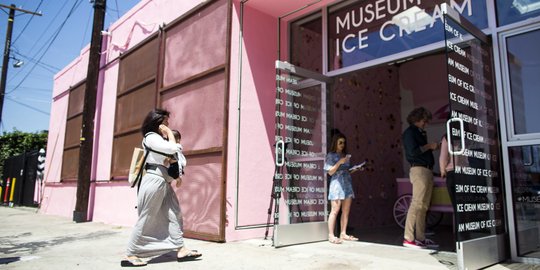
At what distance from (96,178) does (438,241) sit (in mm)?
7506

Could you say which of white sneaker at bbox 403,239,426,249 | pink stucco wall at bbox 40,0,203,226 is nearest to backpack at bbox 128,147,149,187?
white sneaker at bbox 403,239,426,249

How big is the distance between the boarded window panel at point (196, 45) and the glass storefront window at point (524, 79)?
11.5 ft

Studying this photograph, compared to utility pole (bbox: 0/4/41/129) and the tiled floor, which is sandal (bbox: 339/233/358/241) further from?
utility pole (bbox: 0/4/41/129)

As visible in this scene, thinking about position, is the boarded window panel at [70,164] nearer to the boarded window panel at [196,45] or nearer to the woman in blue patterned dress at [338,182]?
the boarded window panel at [196,45]

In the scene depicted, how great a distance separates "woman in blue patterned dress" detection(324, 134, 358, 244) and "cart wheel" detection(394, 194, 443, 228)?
6.04 feet

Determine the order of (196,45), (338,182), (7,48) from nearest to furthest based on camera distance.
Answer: (338,182) → (196,45) → (7,48)

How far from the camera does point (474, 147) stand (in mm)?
3541

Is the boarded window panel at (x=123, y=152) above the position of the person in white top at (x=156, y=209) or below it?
above

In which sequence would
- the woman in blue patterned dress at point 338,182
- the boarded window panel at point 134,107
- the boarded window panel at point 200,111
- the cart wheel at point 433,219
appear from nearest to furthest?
the woman in blue patterned dress at point 338,182 < the boarded window panel at point 200,111 < the cart wheel at point 433,219 < the boarded window panel at point 134,107

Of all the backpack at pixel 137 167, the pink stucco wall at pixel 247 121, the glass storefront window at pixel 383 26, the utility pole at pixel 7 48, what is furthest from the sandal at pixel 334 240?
the utility pole at pixel 7 48

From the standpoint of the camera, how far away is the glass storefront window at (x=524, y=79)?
3.72 m

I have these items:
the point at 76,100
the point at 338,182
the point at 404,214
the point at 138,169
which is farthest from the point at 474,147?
the point at 76,100

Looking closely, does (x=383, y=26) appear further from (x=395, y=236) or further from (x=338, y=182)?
(x=395, y=236)

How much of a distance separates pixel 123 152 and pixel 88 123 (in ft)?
5.73
